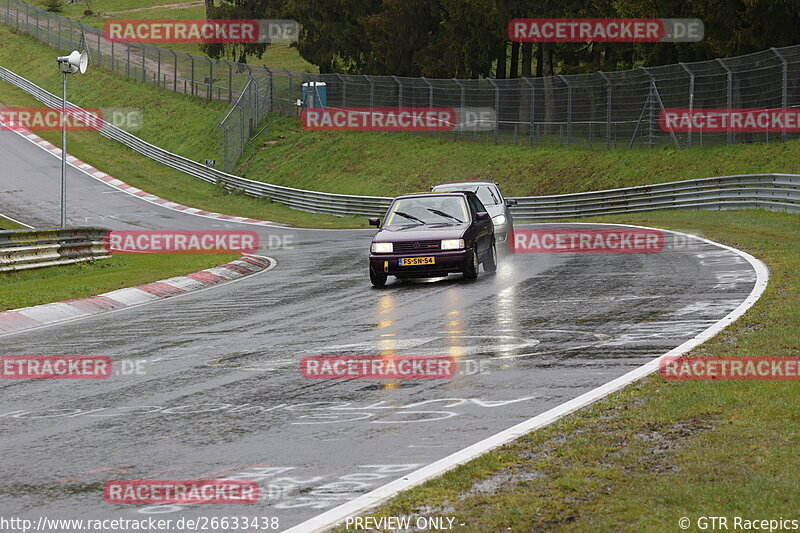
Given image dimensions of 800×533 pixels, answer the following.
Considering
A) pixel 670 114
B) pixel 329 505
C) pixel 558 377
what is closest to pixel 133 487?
pixel 329 505

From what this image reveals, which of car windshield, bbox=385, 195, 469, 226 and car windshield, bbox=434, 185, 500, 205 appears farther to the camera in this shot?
car windshield, bbox=434, 185, 500, 205

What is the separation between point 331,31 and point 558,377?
50109mm

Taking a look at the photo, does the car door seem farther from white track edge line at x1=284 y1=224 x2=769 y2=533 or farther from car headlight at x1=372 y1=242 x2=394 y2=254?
white track edge line at x1=284 y1=224 x2=769 y2=533

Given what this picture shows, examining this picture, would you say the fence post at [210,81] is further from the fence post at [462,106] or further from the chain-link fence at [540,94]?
the fence post at [462,106]

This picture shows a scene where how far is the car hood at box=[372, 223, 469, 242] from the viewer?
669 inches

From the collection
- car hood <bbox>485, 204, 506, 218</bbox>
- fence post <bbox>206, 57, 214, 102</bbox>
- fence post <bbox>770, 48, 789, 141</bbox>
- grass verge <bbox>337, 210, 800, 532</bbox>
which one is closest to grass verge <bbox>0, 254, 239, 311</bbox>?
car hood <bbox>485, 204, 506, 218</bbox>

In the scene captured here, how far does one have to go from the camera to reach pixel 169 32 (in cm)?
9912

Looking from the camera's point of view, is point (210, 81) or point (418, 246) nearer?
point (418, 246)

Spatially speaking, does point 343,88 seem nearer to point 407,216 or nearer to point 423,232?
point 407,216

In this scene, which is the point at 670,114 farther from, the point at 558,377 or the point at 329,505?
the point at 329,505

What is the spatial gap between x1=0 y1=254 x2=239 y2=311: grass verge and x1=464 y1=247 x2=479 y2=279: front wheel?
20.3ft

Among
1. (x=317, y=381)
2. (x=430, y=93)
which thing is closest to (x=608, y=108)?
(x=430, y=93)

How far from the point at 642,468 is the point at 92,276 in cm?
1795

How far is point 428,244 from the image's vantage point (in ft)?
55.5
